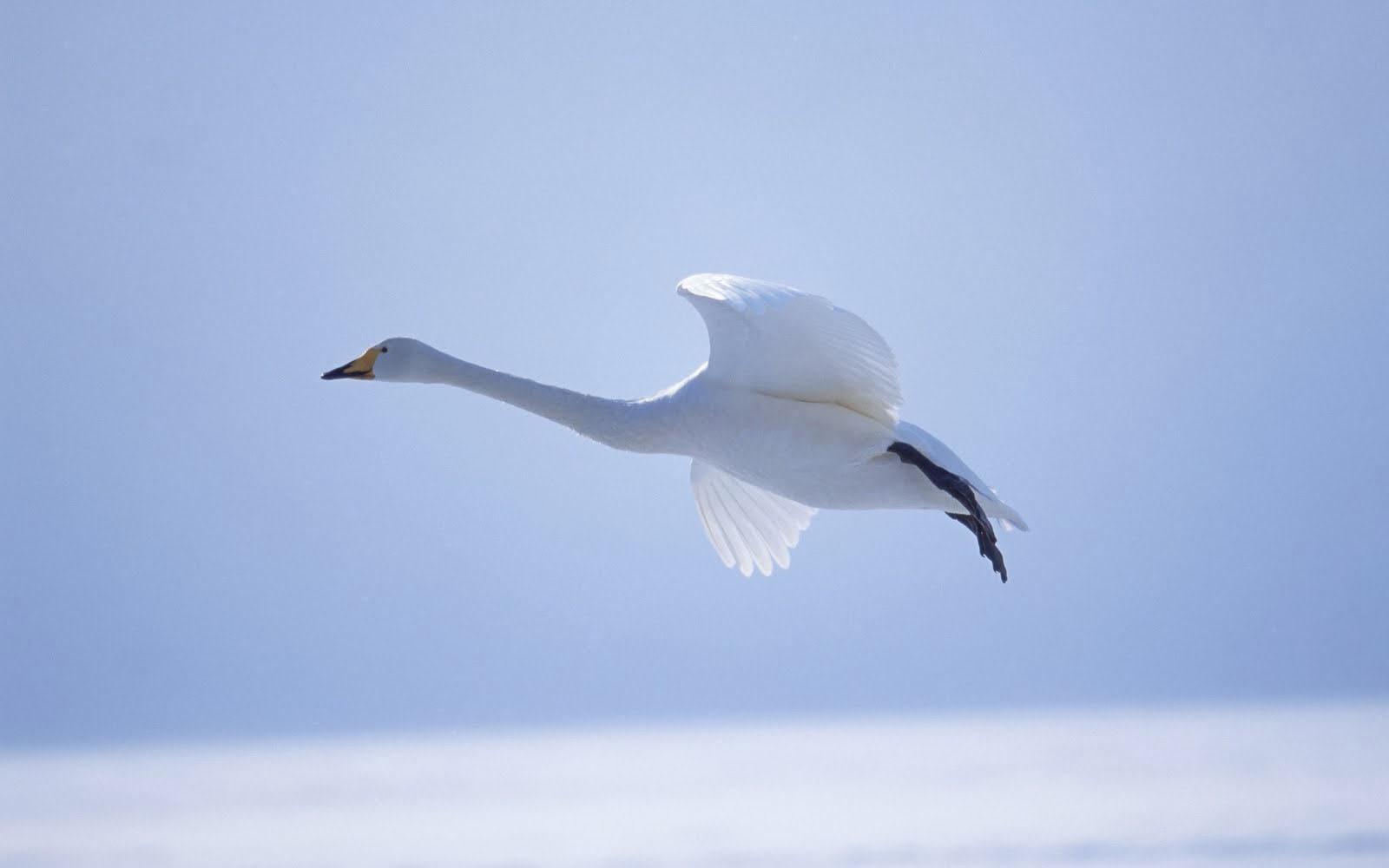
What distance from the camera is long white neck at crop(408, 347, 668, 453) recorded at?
13.3 feet

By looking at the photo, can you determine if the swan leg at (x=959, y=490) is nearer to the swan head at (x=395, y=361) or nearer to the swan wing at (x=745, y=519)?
the swan wing at (x=745, y=519)

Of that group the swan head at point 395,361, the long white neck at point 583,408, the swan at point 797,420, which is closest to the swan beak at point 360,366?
the swan head at point 395,361

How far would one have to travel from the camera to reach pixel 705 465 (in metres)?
4.95

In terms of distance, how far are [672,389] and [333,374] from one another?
954 millimetres

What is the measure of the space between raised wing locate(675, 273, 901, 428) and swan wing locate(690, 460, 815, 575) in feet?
3.16

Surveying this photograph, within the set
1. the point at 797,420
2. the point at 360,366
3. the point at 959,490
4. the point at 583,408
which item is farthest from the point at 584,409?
the point at 959,490

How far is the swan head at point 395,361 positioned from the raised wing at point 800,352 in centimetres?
84

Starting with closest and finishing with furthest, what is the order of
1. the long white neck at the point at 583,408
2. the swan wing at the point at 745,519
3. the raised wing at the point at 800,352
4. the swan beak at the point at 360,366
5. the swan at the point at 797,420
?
1. the raised wing at the point at 800,352
2. the swan at the point at 797,420
3. the long white neck at the point at 583,408
4. the swan beak at the point at 360,366
5. the swan wing at the point at 745,519

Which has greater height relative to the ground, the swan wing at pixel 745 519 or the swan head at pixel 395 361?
the swan head at pixel 395 361

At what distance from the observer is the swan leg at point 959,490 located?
390 cm

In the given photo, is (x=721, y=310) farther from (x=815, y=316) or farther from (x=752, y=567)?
(x=752, y=567)

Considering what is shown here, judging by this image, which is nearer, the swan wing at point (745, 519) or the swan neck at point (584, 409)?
the swan neck at point (584, 409)

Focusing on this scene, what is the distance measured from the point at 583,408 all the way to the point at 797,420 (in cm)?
58

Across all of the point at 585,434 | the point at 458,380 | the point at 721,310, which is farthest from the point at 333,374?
the point at 721,310
